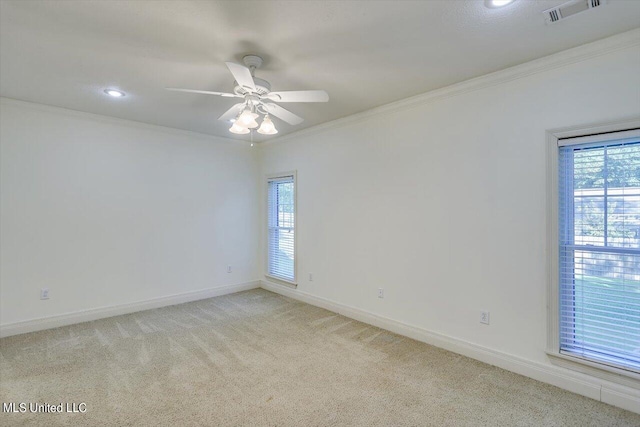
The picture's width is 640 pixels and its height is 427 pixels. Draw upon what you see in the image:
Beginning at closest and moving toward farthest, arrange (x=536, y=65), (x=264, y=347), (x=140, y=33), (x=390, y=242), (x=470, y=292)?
(x=140, y=33)
(x=536, y=65)
(x=470, y=292)
(x=264, y=347)
(x=390, y=242)

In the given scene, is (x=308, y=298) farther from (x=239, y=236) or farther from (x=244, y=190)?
(x=244, y=190)

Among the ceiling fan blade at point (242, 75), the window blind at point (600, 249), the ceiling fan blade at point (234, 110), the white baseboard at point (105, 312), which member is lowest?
the white baseboard at point (105, 312)

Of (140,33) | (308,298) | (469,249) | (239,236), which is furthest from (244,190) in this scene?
(469,249)

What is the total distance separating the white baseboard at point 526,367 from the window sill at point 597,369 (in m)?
0.03

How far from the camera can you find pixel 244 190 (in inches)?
217

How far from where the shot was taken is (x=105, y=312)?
4082 mm

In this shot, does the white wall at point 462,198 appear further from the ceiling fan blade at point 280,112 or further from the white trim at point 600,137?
the ceiling fan blade at point 280,112

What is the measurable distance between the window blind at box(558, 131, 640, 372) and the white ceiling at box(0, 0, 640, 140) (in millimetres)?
881

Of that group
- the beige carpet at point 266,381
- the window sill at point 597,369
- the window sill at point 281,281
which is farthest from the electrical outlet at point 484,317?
the window sill at point 281,281

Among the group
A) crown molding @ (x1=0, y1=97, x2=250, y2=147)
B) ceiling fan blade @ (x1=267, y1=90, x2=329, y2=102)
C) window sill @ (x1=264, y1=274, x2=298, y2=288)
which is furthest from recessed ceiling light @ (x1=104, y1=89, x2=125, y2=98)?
window sill @ (x1=264, y1=274, x2=298, y2=288)

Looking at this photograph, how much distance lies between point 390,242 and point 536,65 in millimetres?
2123

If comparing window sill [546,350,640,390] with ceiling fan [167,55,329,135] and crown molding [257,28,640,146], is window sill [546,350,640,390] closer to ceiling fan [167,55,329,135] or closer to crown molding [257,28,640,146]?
crown molding [257,28,640,146]

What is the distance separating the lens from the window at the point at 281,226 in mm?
5125

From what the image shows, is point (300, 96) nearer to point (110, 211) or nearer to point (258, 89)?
point (258, 89)
